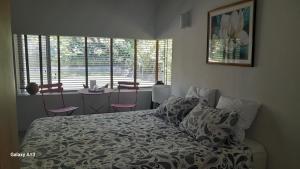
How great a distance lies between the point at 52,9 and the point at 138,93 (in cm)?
236

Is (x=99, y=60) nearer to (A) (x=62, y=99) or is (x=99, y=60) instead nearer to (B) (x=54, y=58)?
(B) (x=54, y=58)

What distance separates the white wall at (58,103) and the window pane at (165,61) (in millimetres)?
494

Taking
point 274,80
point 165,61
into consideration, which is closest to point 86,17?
point 165,61

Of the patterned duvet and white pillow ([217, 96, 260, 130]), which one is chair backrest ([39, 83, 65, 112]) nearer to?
the patterned duvet

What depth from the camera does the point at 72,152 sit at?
216cm

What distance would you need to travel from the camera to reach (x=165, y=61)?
5039 mm

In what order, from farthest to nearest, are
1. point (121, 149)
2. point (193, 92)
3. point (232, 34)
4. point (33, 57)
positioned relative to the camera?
point (33, 57) → point (193, 92) → point (232, 34) → point (121, 149)

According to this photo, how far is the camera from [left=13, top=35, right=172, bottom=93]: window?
4480 mm

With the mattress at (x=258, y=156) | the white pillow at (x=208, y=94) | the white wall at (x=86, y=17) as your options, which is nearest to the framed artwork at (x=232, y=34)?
the white pillow at (x=208, y=94)

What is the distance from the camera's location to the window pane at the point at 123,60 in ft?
16.6

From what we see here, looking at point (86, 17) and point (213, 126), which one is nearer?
point (213, 126)

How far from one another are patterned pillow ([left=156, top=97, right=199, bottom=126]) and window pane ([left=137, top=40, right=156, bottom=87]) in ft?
7.13

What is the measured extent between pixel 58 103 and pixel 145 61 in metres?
2.02

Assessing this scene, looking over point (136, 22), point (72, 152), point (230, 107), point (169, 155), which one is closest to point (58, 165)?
point (72, 152)
